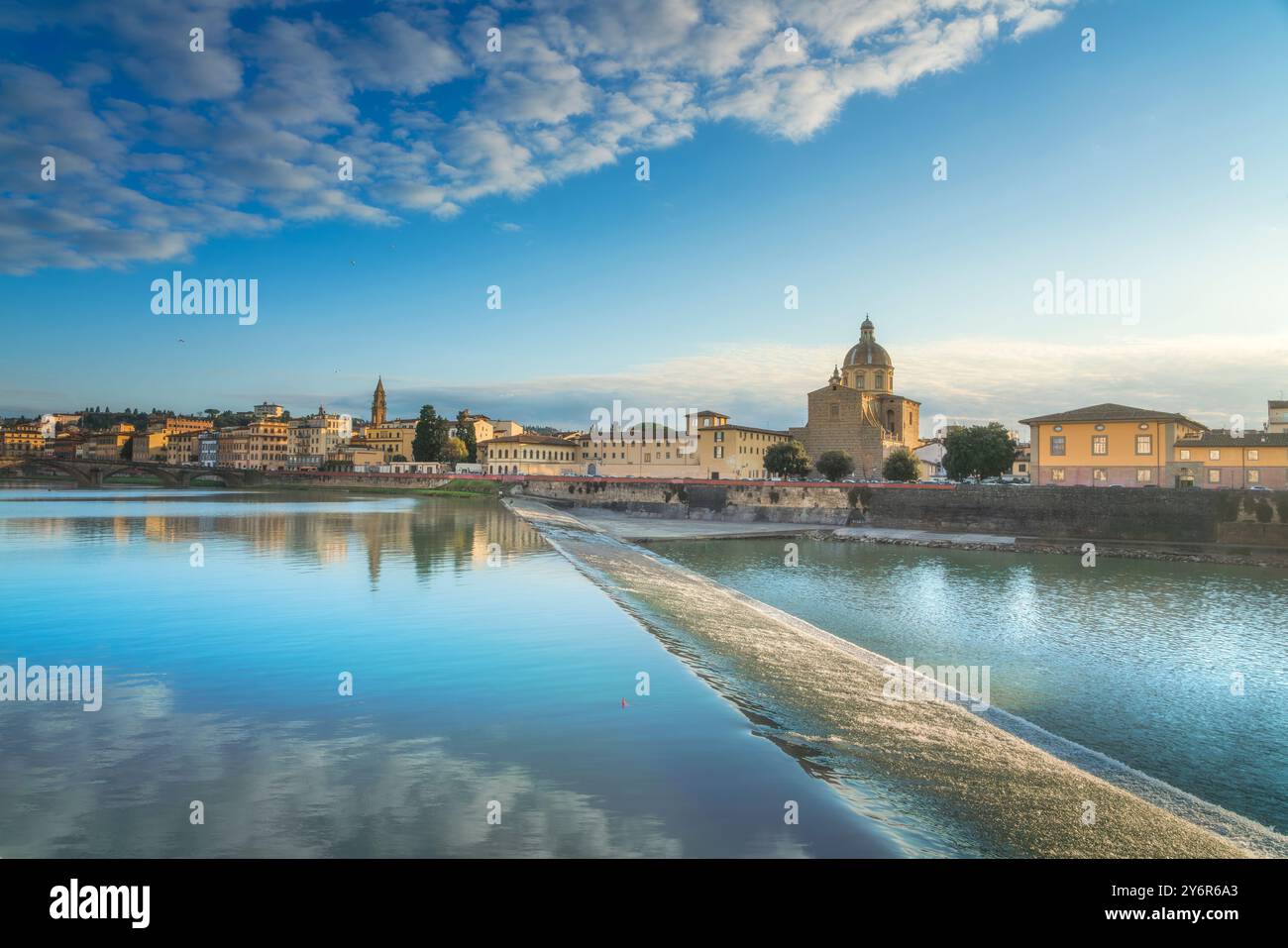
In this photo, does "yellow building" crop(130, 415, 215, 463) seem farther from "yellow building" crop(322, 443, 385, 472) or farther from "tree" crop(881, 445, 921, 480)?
"tree" crop(881, 445, 921, 480)

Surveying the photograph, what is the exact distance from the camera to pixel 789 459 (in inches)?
3014

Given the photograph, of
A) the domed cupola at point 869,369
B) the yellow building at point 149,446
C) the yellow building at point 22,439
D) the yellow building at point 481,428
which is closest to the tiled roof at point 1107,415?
the domed cupola at point 869,369

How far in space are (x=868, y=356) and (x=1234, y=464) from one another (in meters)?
53.9

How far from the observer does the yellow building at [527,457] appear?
10669 cm

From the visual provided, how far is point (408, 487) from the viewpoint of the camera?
295 ft

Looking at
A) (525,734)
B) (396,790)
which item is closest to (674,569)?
(525,734)

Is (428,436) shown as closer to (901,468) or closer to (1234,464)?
(901,468)

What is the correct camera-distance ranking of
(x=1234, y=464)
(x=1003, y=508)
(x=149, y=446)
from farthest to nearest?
(x=149, y=446) < (x=1234, y=464) < (x=1003, y=508)

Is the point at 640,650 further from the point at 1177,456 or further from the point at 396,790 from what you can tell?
the point at 1177,456

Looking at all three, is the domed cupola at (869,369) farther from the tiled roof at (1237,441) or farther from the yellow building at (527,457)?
the tiled roof at (1237,441)

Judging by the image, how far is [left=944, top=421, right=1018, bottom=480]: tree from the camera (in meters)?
57.7

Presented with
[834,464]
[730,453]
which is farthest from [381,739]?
[730,453]

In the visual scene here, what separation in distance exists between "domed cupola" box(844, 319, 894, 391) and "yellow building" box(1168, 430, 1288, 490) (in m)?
50.0
